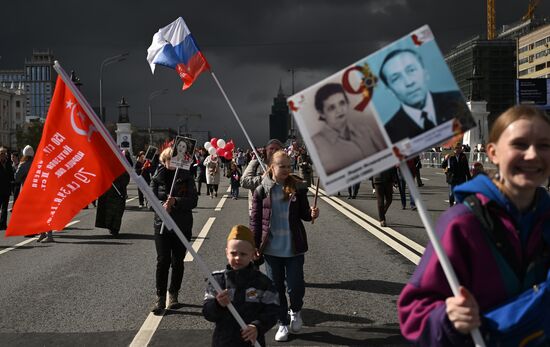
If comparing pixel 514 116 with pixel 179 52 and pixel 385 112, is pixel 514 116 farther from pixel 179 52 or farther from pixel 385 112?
pixel 179 52

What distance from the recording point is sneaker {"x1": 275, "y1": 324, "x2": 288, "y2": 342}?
5.12 m

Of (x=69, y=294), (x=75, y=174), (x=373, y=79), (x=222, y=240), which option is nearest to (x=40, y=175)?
(x=75, y=174)

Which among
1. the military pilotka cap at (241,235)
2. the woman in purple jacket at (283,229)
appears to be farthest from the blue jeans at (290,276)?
the military pilotka cap at (241,235)

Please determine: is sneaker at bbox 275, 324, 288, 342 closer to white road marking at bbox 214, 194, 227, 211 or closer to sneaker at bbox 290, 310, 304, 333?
sneaker at bbox 290, 310, 304, 333

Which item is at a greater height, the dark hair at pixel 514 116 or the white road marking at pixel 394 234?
the dark hair at pixel 514 116

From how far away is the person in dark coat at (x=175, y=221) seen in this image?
622cm

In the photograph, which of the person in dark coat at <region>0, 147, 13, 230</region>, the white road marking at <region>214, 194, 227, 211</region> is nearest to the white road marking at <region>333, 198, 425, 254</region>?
the white road marking at <region>214, 194, 227, 211</region>

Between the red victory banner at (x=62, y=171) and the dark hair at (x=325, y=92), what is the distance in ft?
7.58

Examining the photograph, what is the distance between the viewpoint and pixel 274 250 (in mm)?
5359

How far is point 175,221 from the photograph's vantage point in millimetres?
6344

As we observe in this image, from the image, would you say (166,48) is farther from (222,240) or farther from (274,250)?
(274,250)

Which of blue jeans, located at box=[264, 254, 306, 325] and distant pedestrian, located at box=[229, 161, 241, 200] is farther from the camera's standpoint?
distant pedestrian, located at box=[229, 161, 241, 200]

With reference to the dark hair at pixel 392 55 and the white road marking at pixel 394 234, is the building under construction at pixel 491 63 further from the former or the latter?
the dark hair at pixel 392 55

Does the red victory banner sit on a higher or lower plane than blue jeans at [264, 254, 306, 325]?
higher
